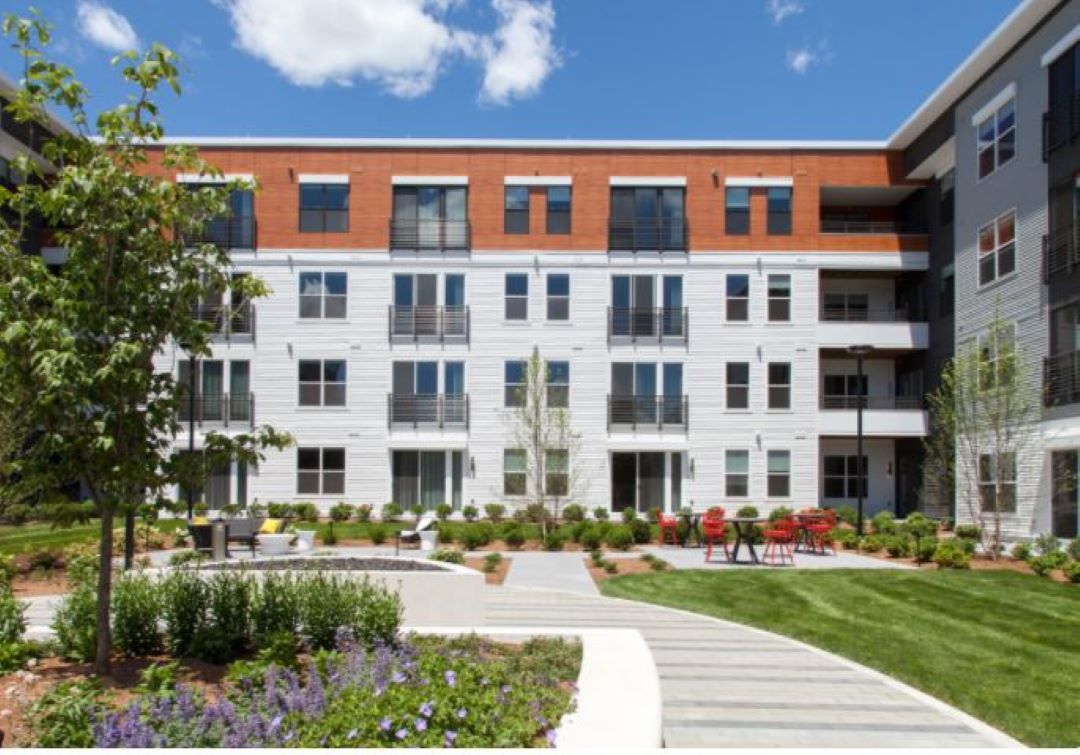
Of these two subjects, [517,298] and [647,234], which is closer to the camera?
[517,298]

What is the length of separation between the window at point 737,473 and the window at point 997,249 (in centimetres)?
979

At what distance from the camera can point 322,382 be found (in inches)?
1217

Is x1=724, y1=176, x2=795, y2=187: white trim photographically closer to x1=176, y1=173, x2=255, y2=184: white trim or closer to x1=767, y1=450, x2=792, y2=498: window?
x1=767, y1=450, x2=792, y2=498: window

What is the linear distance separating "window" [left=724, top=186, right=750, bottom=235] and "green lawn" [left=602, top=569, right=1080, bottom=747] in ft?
55.3

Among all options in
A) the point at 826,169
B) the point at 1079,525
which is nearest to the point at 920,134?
the point at 826,169

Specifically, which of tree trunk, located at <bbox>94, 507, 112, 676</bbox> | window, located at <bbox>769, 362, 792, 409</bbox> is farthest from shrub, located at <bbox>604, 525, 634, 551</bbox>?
tree trunk, located at <bbox>94, 507, 112, 676</bbox>

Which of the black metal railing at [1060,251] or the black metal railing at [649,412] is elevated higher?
the black metal railing at [1060,251]

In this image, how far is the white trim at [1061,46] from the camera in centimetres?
2067

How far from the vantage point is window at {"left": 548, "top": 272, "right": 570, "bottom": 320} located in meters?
31.1

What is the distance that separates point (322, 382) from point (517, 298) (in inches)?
306

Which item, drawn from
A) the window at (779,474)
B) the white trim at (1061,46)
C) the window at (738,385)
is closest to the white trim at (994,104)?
the white trim at (1061,46)

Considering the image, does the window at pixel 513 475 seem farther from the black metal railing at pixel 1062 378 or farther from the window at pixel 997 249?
the black metal railing at pixel 1062 378

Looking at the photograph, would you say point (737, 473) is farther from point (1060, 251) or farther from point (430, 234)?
point (430, 234)

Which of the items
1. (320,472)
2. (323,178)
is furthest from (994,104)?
(320,472)
